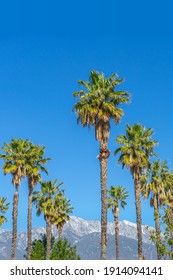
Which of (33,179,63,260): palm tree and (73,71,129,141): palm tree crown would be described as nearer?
(73,71,129,141): palm tree crown

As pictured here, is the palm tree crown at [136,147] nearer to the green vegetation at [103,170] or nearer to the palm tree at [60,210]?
the green vegetation at [103,170]

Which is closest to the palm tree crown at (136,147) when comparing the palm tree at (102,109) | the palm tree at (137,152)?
the palm tree at (137,152)

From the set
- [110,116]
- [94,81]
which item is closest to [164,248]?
[110,116]

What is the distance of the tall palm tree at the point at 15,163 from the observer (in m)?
53.1

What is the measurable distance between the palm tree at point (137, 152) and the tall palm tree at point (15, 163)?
480 inches

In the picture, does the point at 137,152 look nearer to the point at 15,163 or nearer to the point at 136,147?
the point at 136,147

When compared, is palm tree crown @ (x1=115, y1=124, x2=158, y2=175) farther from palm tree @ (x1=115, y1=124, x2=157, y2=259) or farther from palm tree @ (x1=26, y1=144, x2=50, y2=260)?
palm tree @ (x1=26, y1=144, x2=50, y2=260)

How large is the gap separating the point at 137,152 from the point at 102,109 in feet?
32.3

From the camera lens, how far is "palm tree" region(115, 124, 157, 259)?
47.3 metres

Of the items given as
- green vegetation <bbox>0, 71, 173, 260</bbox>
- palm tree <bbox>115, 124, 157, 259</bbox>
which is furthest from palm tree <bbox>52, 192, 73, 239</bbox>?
palm tree <bbox>115, 124, 157, 259</bbox>

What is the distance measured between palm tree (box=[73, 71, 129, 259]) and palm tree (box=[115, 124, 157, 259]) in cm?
869

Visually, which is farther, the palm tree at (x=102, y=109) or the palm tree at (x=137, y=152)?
the palm tree at (x=137, y=152)

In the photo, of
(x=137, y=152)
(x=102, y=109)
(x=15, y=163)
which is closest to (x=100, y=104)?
(x=102, y=109)
